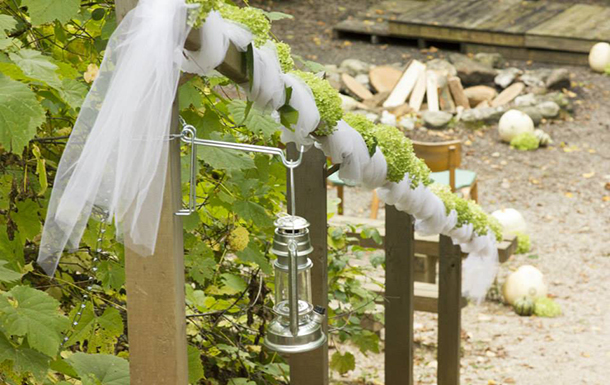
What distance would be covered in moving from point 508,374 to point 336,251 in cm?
198

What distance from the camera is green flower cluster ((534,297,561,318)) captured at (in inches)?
239

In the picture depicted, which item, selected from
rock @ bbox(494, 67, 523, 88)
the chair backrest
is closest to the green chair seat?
the chair backrest

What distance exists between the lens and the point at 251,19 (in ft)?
5.82

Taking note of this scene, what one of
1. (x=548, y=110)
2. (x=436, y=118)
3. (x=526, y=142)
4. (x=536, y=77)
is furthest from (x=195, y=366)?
(x=536, y=77)

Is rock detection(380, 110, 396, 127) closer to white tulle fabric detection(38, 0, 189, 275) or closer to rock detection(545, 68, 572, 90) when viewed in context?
rock detection(545, 68, 572, 90)

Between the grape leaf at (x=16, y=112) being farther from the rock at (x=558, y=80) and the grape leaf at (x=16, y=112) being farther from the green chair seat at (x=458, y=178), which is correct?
the rock at (x=558, y=80)

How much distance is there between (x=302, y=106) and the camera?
208cm

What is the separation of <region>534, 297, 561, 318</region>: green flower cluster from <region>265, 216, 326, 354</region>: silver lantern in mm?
4368

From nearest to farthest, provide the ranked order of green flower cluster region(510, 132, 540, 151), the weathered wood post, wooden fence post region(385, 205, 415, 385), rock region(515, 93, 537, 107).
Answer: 1. the weathered wood post
2. wooden fence post region(385, 205, 415, 385)
3. green flower cluster region(510, 132, 540, 151)
4. rock region(515, 93, 537, 107)

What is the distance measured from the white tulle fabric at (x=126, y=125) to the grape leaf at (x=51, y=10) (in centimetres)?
31

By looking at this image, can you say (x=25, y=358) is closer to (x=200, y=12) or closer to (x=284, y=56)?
(x=200, y=12)

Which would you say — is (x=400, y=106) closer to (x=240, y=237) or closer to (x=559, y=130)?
(x=559, y=130)

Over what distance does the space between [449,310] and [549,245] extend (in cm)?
A: 347

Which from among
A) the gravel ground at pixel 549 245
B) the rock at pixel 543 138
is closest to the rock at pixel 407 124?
the gravel ground at pixel 549 245
